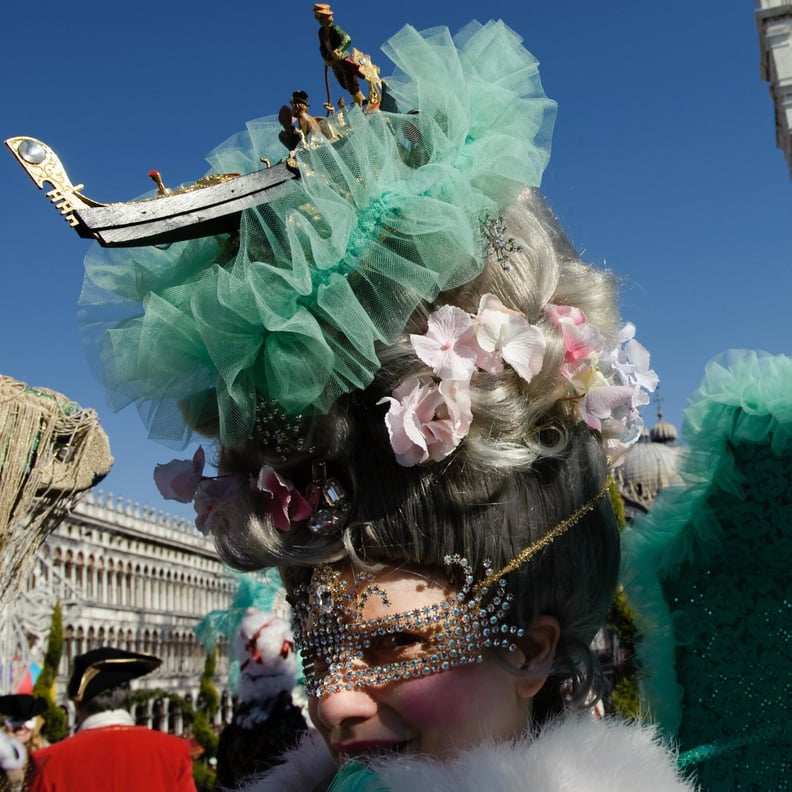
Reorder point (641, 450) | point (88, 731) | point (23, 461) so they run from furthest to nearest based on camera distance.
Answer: point (641, 450) → point (88, 731) → point (23, 461)

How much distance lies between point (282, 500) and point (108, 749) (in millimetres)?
3361

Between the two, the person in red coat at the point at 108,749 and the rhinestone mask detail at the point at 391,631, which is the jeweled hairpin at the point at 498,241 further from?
the person in red coat at the point at 108,749

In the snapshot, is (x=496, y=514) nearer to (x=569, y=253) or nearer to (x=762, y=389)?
(x=569, y=253)

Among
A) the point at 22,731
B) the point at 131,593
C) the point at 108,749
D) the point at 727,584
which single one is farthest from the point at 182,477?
the point at 131,593

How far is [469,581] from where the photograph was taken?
5.37 ft

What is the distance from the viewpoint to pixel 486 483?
164cm

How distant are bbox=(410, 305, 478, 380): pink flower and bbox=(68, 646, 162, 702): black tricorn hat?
12.4ft

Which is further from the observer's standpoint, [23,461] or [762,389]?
[23,461]

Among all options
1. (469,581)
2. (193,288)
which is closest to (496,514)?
(469,581)

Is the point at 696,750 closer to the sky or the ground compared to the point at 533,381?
closer to the ground

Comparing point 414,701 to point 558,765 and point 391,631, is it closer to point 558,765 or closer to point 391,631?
point 391,631

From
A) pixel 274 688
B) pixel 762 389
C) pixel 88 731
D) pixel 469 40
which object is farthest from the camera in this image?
pixel 274 688

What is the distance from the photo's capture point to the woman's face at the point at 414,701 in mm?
1593

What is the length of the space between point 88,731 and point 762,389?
3.63 meters
